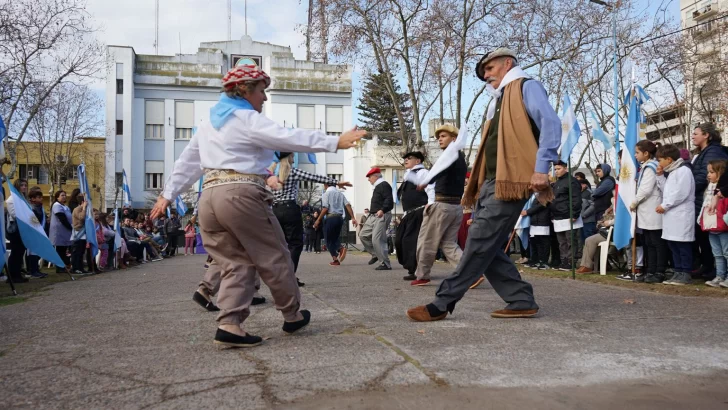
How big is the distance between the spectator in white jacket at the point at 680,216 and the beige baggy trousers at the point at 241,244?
5757mm

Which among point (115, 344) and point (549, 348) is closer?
point (549, 348)

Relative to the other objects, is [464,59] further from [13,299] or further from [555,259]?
[13,299]

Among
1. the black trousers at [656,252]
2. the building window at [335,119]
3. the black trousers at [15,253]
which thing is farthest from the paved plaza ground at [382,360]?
the building window at [335,119]

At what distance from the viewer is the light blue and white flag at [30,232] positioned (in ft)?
29.6

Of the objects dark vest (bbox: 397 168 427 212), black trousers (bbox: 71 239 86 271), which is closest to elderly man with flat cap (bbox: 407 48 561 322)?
dark vest (bbox: 397 168 427 212)

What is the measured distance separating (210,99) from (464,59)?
36746mm

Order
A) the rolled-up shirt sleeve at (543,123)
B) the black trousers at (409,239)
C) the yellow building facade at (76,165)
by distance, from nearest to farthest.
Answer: the rolled-up shirt sleeve at (543,123)
the black trousers at (409,239)
the yellow building facade at (76,165)

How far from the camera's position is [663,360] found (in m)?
3.26

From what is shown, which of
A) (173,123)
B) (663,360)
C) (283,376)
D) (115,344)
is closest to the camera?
(283,376)

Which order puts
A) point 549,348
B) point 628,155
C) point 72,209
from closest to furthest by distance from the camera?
point 549,348
point 628,155
point 72,209

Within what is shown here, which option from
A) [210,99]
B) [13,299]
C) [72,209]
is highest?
[210,99]

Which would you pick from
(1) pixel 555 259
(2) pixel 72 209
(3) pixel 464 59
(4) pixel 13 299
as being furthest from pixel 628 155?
(3) pixel 464 59

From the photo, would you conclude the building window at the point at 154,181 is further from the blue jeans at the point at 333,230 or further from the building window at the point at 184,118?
the blue jeans at the point at 333,230

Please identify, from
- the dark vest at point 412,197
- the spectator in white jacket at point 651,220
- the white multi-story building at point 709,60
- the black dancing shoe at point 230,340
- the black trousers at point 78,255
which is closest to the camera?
the black dancing shoe at point 230,340
